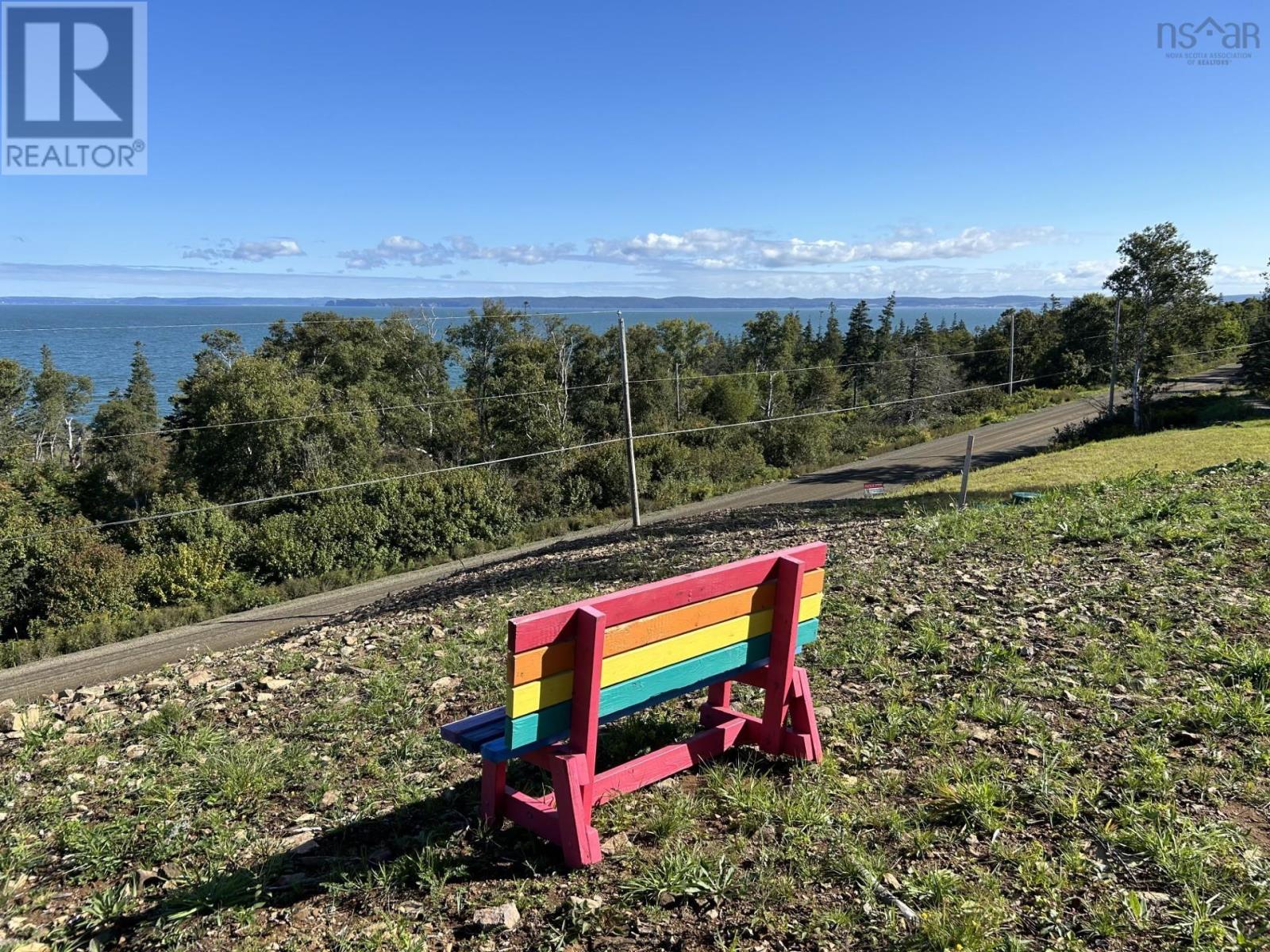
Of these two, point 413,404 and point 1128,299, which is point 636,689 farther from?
point 1128,299

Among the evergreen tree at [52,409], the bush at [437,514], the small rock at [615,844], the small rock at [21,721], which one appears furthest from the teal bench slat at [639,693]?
the evergreen tree at [52,409]

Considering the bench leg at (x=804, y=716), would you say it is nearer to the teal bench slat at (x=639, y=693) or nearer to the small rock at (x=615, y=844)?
the teal bench slat at (x=639, y=693)

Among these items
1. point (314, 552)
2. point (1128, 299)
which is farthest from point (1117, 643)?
point (1128, 299)

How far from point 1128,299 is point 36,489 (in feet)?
178

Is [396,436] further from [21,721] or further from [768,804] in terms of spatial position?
[768,804]

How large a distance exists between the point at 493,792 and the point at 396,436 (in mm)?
45413

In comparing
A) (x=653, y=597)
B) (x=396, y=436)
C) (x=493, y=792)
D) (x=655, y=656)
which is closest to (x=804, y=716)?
(x=655, y=656)

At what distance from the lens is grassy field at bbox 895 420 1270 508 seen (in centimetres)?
2108

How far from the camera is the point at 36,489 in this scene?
36.2 meters

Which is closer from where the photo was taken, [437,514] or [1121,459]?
[1121,459]

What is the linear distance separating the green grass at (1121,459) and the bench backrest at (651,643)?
48.1ft

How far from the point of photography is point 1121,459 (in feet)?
85.6

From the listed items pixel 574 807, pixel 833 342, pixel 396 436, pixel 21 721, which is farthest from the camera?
pixel 833 342

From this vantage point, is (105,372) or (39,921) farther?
(105,372)
